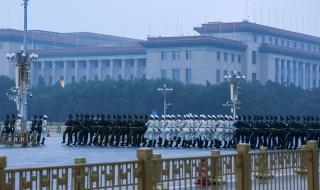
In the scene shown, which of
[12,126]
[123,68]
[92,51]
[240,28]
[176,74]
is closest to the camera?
[12,126]

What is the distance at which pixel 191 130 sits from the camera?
32094mm

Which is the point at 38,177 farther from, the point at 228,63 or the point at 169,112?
the point at 228,63

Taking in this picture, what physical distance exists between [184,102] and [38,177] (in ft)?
248

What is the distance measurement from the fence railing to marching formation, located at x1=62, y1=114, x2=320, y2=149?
1917cm

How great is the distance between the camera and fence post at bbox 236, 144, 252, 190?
8.62 m

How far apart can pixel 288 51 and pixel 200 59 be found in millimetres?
16899

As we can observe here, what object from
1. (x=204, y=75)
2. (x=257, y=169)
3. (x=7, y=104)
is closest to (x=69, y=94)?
(x=7, y=104)

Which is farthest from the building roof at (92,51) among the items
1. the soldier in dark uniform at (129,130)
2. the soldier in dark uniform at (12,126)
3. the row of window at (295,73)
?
the soldier in dark uniform at (129,130)

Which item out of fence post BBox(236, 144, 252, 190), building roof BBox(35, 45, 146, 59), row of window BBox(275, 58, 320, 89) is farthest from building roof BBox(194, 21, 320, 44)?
fence post BBox(236, 144, 252, 190)

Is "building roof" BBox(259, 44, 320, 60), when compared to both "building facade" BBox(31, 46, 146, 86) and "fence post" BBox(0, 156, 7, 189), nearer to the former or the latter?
"building facade" BBox(31, 46, 146, 86)

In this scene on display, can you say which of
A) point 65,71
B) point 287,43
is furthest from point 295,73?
point 65,71

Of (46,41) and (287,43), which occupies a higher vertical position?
(46,41)

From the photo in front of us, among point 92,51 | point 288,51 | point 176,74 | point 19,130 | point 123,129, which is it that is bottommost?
point 19,130

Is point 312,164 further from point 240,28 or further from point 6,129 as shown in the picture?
point 240,28
